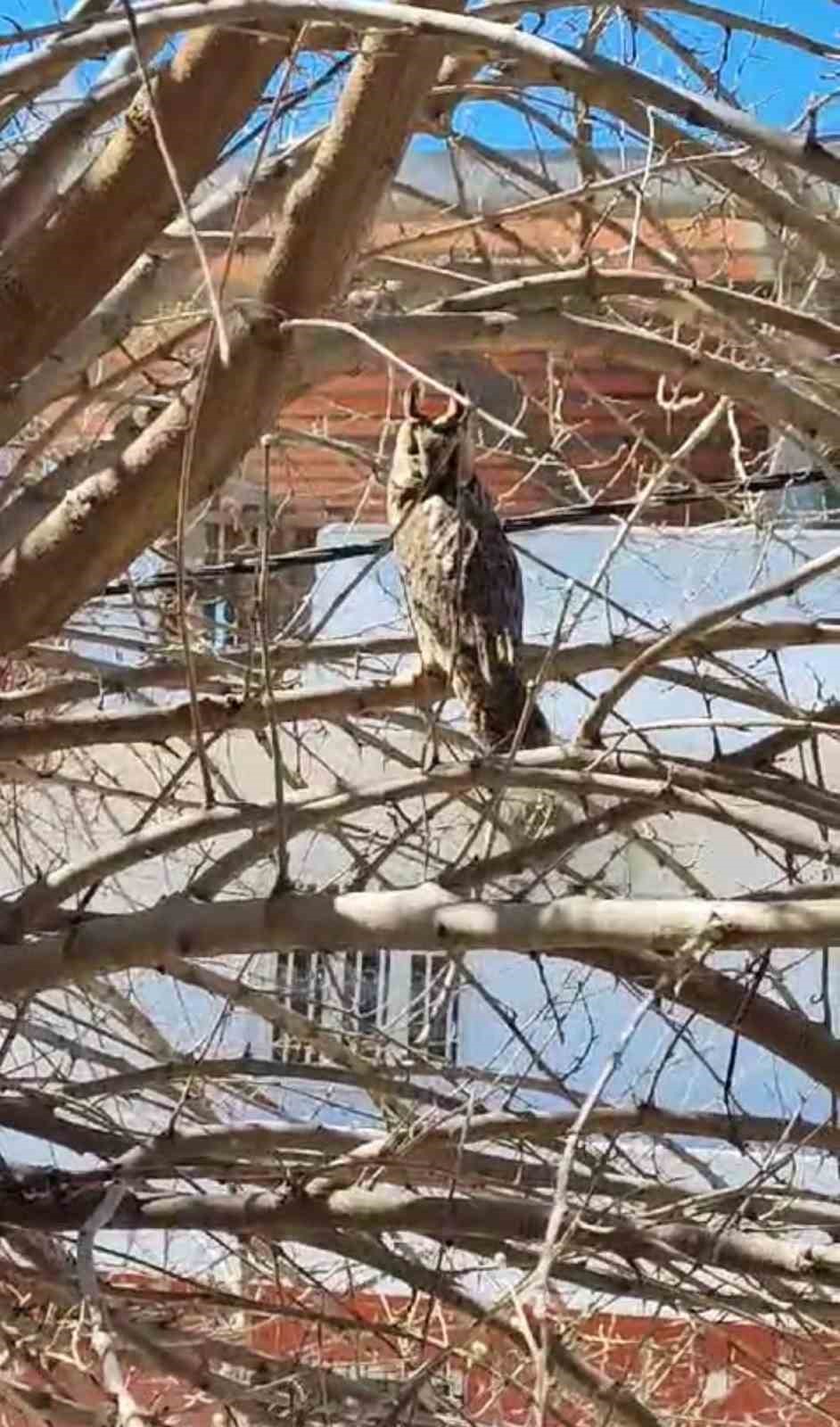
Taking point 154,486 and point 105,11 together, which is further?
point 154,486

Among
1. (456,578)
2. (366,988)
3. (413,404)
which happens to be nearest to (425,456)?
(413,404)

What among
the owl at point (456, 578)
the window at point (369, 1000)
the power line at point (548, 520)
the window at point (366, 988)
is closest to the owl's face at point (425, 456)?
the owl at point (456, 578)

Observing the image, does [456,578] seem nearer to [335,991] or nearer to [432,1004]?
[432,1004]

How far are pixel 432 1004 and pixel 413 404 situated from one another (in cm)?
115

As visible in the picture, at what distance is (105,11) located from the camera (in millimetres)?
2191

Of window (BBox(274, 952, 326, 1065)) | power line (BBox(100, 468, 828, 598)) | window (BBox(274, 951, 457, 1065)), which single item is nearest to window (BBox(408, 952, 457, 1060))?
window (BBox(274, 951, 457, 1065))

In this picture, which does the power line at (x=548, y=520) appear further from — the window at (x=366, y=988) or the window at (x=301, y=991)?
the window at (x=366, y=988)

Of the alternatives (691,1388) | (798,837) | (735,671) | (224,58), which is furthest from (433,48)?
(691,1388)

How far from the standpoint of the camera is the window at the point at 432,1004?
116 inches

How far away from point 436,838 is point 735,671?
2.37ft

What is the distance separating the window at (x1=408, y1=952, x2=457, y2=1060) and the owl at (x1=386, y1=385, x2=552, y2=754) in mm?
398

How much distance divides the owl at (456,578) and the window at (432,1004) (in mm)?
398

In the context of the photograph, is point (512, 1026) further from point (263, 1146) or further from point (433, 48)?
point (433, 48)

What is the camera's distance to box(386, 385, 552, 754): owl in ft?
10.5
